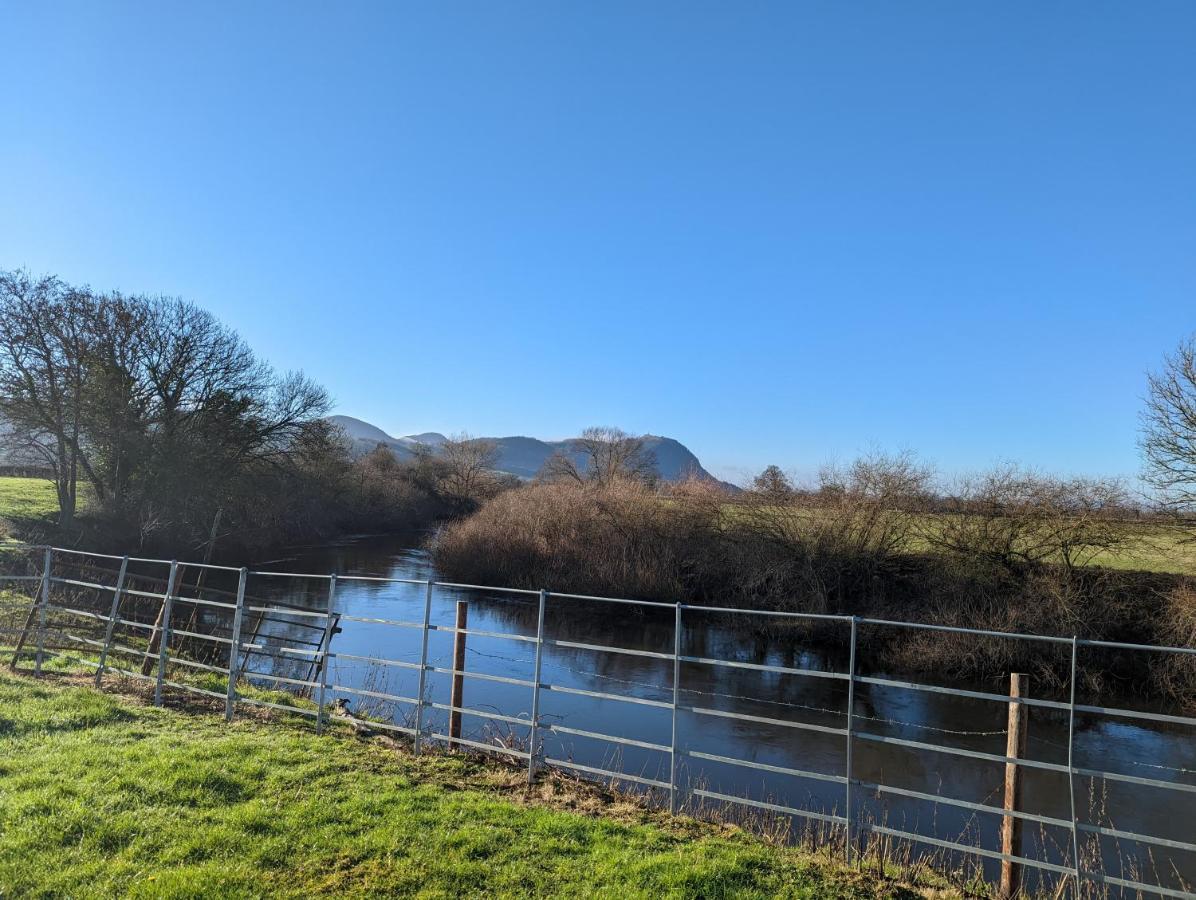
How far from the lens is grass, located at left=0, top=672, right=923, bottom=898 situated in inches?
171

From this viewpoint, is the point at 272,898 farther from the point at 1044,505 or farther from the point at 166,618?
the point at 1044,505

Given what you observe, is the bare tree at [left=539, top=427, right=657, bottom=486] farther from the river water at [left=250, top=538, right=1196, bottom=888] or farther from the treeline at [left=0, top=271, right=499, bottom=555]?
the river water at [left=250, top=538, right=1196, bottom=888]

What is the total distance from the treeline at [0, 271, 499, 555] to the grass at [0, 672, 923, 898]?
1904 cm

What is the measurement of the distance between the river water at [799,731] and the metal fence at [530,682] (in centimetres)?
28

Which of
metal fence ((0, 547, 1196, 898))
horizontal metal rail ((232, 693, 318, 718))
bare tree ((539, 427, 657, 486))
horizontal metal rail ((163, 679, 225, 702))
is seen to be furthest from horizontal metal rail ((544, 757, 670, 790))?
bare tree ((539, 427, 657, 486))

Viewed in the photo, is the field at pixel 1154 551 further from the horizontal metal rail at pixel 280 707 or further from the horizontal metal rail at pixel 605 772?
the horizontal metal rail at pixel 280 707

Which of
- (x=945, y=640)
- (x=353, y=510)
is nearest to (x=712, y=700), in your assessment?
(x=945, y=640)

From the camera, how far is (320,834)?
→ 16.1 feet

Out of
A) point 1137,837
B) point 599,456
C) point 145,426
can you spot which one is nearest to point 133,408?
point 145,426

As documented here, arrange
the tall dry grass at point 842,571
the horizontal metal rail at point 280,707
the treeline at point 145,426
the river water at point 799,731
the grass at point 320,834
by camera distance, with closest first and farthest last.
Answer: the grass at point 320,834 → the horizontal metal rail at point 280,707 → the river water at point 799,731 → the tall dry grass at point 842,571 → the treeline at point 145,426

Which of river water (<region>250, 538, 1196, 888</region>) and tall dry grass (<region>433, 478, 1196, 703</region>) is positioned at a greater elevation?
tall dry grass (<region>433, 478, 1196, 703</region>)

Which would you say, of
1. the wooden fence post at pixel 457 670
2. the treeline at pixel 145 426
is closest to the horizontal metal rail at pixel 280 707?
the wooden fence post at pixel 457 670

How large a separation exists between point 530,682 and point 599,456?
6609 centimetres

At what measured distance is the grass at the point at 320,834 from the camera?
4.34 m
